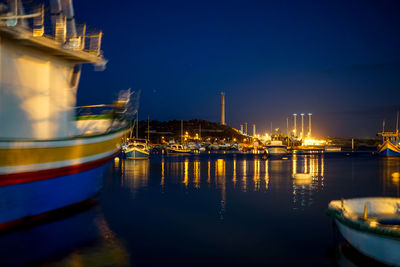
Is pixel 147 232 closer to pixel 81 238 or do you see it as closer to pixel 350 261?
pixel 81 238

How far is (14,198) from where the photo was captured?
1234cm

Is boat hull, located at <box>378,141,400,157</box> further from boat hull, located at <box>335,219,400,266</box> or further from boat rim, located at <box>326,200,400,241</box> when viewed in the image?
boat hull, located at <box>335,219,400,266</box>

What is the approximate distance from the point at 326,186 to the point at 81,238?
→ 25249 millimetres

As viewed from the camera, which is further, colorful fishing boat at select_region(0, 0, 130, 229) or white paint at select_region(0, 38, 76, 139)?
white paint at select_region(0, 38, 76, 139)

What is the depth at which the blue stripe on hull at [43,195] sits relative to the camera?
1217cm

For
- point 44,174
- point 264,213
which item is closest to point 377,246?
point 264,213

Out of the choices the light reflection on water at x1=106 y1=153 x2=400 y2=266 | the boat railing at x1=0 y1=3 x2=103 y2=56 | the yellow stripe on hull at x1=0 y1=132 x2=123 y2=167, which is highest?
the boat railing at x1=0 y1=3 x2=103 y2=56

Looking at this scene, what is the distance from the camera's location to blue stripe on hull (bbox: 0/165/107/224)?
12172 millimetres

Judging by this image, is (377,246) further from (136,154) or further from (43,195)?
(136,154)

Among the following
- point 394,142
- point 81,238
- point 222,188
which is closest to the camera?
point 81,238

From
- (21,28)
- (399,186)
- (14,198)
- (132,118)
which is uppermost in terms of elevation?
(21,28)

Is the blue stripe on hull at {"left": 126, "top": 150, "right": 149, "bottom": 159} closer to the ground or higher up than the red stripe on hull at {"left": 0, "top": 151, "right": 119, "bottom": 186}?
closer to the ground

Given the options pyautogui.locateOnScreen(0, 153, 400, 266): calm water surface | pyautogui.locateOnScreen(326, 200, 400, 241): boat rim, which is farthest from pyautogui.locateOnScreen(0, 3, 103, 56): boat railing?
pyautogui.locateOnScreen(326, 200, 400, 241): boat rim

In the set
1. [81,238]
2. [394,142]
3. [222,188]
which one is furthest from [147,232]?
[394,142]
